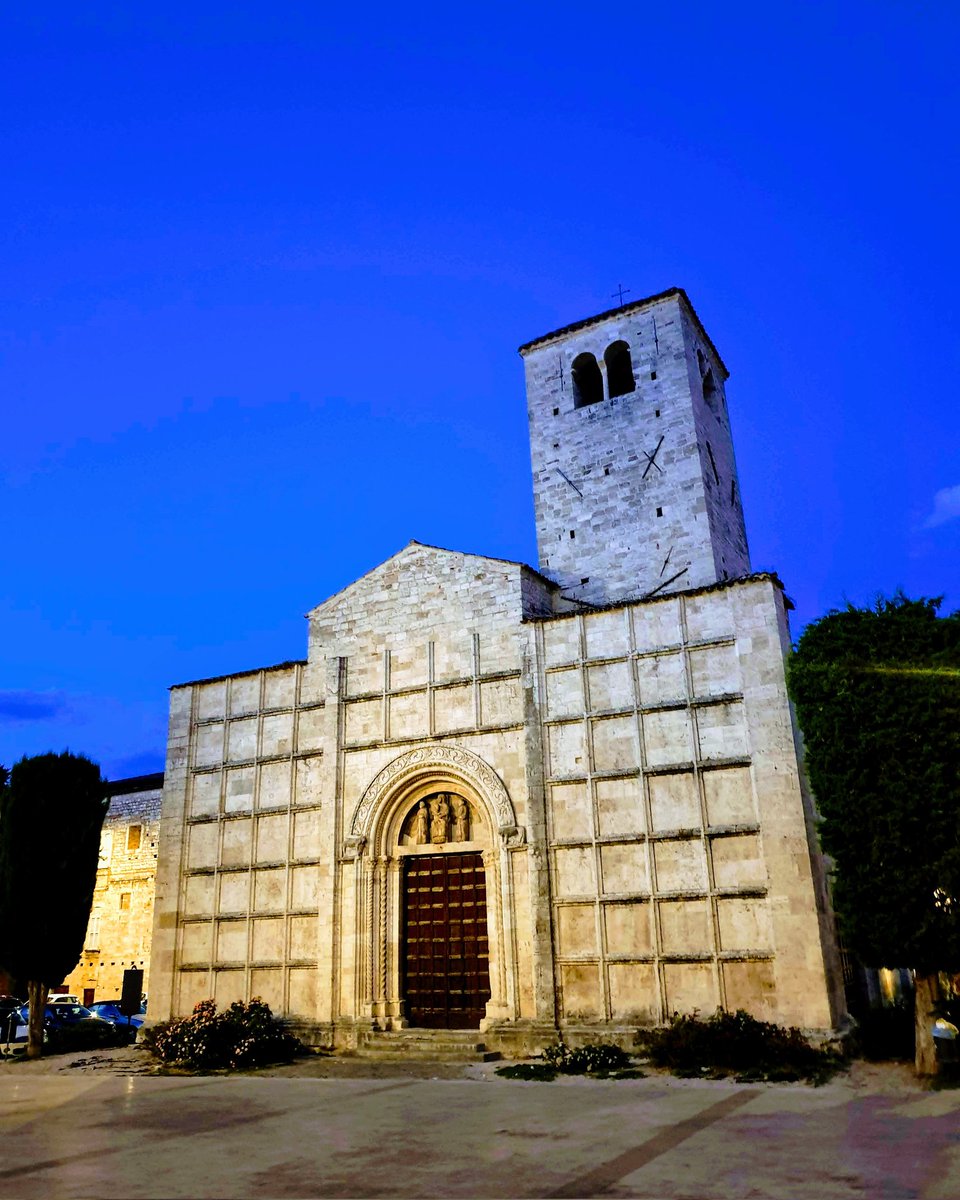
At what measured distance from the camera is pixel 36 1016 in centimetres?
2070

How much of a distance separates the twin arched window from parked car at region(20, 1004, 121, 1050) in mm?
20735

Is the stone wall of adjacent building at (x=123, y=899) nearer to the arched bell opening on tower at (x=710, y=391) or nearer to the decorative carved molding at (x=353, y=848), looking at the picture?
the decorative carved molding at (x=353, y=848)

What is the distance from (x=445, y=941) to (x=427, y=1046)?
218 cm

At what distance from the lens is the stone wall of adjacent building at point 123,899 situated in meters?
33.5

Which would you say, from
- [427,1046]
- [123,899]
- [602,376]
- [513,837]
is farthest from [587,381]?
[123,899]

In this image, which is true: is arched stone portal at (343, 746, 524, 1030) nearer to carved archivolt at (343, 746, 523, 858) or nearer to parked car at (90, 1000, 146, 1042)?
carved archivolt at (343, 746, 523, 858)

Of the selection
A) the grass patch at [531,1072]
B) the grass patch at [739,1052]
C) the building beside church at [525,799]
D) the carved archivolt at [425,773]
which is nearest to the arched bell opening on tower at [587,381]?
the building beside church at [525,799]

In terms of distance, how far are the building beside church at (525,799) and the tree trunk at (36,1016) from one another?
7.93 feet

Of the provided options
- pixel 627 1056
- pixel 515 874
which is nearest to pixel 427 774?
pixel 515 874

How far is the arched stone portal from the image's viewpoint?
18453mm

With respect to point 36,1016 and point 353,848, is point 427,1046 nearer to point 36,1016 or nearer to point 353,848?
point 353,848

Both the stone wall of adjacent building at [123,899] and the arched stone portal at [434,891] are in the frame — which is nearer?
the arched stone portal at [434,891]

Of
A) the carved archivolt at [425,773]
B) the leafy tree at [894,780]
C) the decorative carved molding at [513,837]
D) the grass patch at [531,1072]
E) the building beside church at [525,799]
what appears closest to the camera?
the leafy tree at [894,780]

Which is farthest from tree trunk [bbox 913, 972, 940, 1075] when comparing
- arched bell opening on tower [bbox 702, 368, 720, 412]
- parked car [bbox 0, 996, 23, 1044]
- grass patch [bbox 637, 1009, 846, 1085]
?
parked car [bbox 0, 996, 23, 1044]
